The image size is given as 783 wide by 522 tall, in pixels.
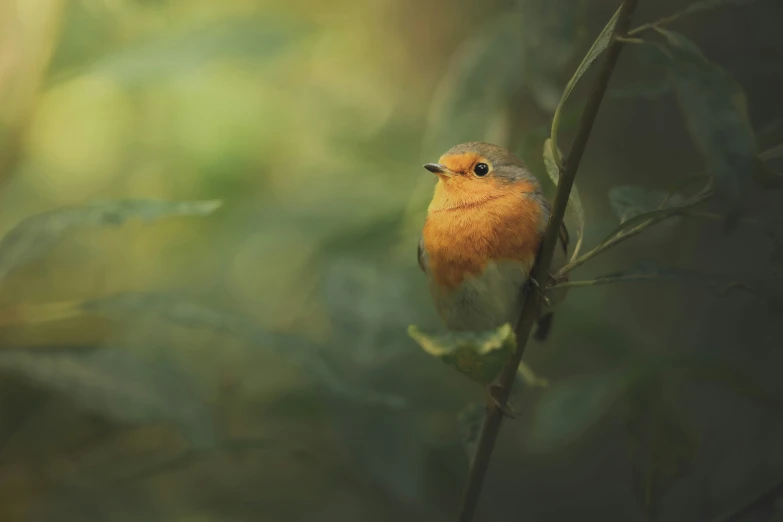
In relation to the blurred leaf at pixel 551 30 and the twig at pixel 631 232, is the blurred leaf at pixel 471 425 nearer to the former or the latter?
the twig at pixel 631 232

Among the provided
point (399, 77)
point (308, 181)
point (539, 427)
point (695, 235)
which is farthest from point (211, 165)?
point (695, 235)

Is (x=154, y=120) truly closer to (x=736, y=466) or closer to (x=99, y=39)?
(x=99, y=39)

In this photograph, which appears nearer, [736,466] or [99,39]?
[736,466]

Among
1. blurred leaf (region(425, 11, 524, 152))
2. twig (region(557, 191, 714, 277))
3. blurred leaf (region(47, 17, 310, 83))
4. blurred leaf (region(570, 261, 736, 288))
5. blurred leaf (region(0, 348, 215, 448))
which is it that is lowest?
blurred leaf (region(0, 348, 215, 448))

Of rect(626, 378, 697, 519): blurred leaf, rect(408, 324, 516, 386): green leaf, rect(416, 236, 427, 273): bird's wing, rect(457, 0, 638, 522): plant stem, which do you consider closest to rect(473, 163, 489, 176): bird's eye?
rect(416, 236, 427, 273): bird's wing

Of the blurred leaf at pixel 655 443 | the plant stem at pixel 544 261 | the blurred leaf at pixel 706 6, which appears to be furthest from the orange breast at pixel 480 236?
the blurred leaf at pixel 706 6

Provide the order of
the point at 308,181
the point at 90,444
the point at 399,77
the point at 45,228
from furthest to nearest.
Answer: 1. the point at 399,77
2. the point at 308,181
3. the point at 90,444
4. the point at 45,228

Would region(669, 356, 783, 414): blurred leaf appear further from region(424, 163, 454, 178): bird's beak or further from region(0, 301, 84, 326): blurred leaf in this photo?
region(0, 301, 84, 326): blurred leaf
